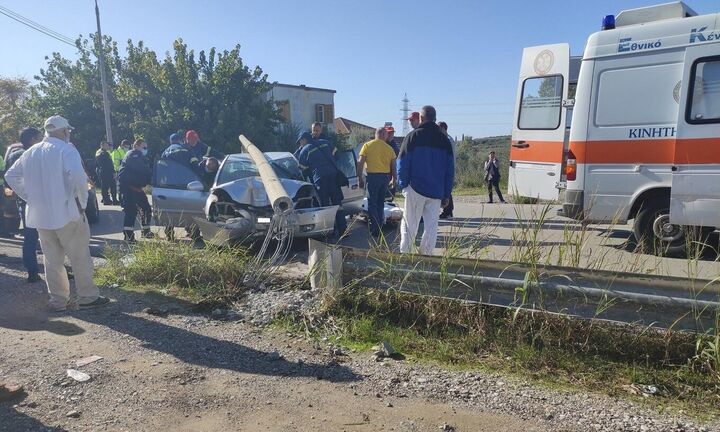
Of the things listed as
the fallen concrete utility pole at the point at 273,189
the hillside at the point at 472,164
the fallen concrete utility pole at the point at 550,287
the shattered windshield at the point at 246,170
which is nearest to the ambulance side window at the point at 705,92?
the fallen concrete utility pole at the point at 550,287

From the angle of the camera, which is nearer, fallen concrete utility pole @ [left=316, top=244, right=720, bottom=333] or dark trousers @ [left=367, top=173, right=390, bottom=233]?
fallen concrete utility pole @ [left=316, top=244, right=720, bottom=333]

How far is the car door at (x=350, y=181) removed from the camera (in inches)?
369

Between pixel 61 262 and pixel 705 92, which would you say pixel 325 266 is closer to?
pixel 61 262

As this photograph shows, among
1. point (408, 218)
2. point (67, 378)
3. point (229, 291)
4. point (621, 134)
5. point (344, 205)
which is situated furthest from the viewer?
point (344, 205)

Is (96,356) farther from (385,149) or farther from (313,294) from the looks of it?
(385,149)

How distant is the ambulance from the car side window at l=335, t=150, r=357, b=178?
381 centimetres

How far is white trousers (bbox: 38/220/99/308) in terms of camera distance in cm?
502

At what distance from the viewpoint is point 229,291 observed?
17.0ft

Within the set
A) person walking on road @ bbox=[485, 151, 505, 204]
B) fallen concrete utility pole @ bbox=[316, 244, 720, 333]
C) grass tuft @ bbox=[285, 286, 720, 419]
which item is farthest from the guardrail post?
person walking on road @ bbox=[485, 151, 505, 204]

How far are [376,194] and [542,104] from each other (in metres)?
3.34

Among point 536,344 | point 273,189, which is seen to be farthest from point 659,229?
point 273,189

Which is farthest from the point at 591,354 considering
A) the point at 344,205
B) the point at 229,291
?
the point at 344,205

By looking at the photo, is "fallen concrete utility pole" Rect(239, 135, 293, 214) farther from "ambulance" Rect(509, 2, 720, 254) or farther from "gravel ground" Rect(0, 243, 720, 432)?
"ambulance" Rect(509, 2, 720, 254)

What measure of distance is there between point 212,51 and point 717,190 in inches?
881
